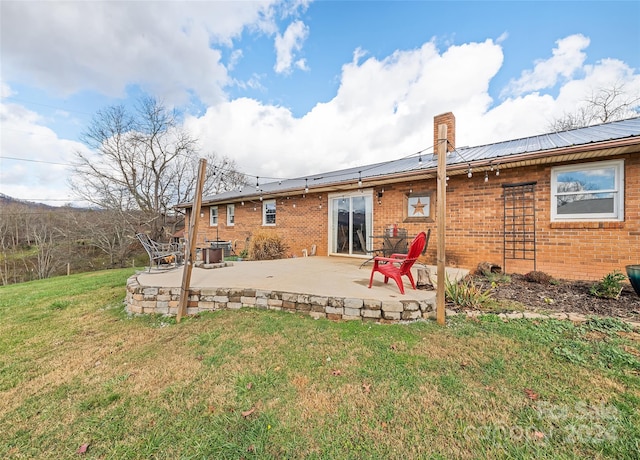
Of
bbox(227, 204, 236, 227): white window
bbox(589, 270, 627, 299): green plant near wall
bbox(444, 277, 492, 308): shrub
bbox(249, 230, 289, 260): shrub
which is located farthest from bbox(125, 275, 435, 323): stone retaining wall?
bbox(227, 204, 236, 227): white window

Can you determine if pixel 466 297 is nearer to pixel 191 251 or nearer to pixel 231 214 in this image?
pixel 191 251

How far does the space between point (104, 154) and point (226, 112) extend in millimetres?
11422

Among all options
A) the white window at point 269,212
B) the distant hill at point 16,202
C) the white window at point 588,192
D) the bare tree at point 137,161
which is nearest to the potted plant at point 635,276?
the white window at point 588,192

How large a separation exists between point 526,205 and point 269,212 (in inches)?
361

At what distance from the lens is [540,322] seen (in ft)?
10.5

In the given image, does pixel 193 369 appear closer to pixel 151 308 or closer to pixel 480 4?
pixel 151 308

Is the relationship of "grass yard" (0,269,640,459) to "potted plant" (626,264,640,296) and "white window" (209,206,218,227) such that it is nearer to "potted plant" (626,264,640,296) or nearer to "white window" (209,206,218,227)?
"potted plant" (626,264,640,296)

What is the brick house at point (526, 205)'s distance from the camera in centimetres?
481

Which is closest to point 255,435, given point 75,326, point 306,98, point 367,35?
point 75,326

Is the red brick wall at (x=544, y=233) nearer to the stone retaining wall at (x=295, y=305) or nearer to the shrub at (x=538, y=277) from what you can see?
the shrub at (x=538, y=277)

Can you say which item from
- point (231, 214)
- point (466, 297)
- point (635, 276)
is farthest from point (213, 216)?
point (635, 276)

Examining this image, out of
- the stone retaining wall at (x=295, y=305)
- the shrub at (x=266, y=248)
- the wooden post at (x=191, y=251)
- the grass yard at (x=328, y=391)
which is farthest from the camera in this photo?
the shrub at (x=266, y=248)

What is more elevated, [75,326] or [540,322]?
[540,322]

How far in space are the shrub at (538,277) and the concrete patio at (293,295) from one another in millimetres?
2688
